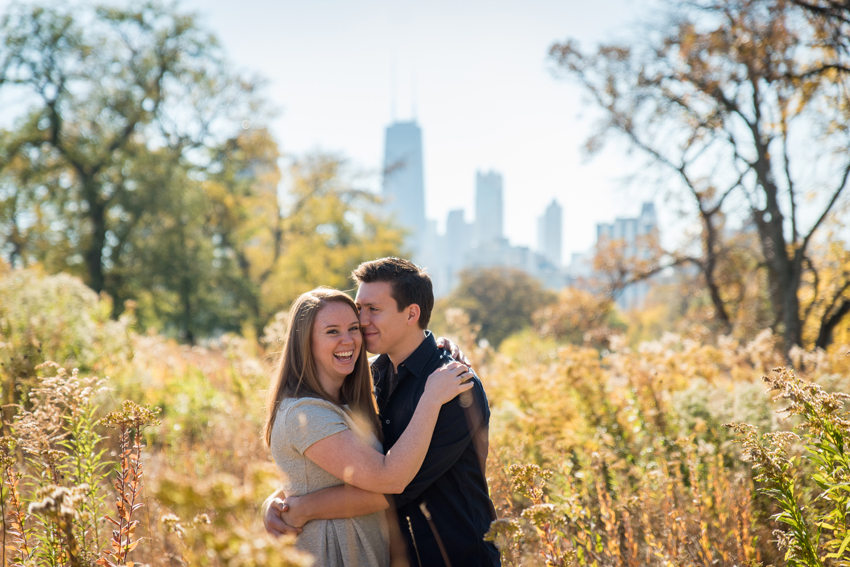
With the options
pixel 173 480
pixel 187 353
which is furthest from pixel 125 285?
pixel 173 480

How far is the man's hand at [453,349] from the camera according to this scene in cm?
288

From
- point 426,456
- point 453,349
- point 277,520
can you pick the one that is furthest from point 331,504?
point 453,349

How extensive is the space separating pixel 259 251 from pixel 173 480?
26298mm

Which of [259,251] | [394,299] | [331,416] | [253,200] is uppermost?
[253,200]

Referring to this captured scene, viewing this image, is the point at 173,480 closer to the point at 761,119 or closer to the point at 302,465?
the point at 302,465

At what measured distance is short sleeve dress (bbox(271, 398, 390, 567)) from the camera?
2236mm

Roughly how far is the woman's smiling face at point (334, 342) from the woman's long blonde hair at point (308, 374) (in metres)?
0.03

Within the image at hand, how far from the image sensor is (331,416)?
2281mm

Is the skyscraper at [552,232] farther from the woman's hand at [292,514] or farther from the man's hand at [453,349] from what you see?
the woman's hand at [292,514]

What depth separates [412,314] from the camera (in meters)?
2.82

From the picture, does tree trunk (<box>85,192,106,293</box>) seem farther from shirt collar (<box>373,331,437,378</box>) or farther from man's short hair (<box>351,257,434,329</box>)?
shirt collar (<box>373,331,437,378</box>)

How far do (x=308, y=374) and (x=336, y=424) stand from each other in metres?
0.37

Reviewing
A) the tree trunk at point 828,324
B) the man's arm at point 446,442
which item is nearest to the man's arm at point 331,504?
the man's arm at point 446,442

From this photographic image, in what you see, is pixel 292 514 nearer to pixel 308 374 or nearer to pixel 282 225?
pixel 308 374
